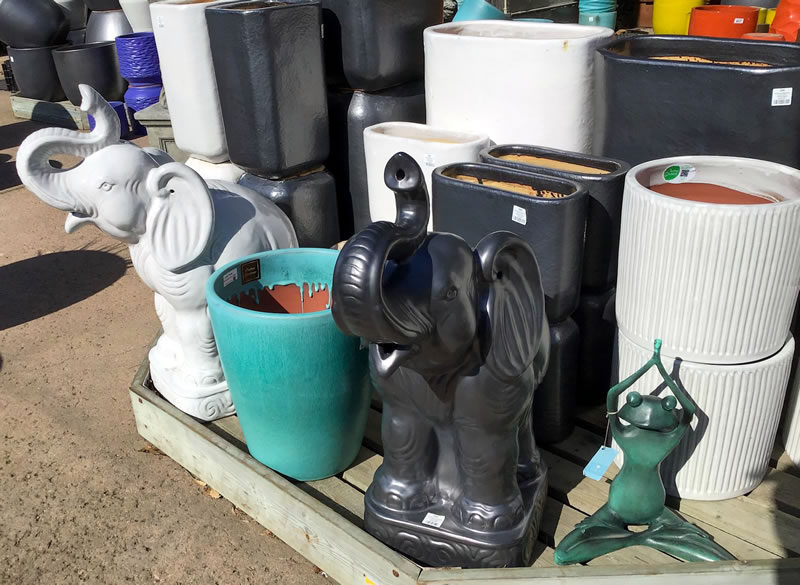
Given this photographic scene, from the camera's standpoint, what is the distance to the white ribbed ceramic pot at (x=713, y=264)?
143cm

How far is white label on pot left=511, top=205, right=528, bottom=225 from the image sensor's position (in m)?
1.65

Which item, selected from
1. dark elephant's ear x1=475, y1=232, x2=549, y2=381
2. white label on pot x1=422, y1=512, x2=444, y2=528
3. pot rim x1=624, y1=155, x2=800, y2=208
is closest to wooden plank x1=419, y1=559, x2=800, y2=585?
white label on pot x1=422, y1=512, x2=444, y2=528

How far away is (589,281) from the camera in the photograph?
1.85m

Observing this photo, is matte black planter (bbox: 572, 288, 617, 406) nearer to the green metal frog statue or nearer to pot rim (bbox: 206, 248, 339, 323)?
the green metal frog statue

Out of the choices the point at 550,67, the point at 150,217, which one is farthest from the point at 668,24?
the point at 150,217

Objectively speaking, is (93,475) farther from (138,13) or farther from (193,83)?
(138,13)

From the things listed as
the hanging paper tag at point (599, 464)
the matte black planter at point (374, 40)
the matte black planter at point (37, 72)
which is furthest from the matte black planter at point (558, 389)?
the matte black planter at point (37, 72)

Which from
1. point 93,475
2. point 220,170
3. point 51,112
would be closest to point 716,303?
point 93,475

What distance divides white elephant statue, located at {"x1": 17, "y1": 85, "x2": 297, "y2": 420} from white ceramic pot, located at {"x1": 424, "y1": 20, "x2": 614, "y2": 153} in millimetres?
756

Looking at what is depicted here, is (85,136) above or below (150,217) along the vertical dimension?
above

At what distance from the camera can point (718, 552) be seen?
1.46 m

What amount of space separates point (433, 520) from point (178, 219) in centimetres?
96

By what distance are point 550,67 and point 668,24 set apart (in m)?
4.99

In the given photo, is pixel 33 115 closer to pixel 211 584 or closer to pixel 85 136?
pixel 85 136
